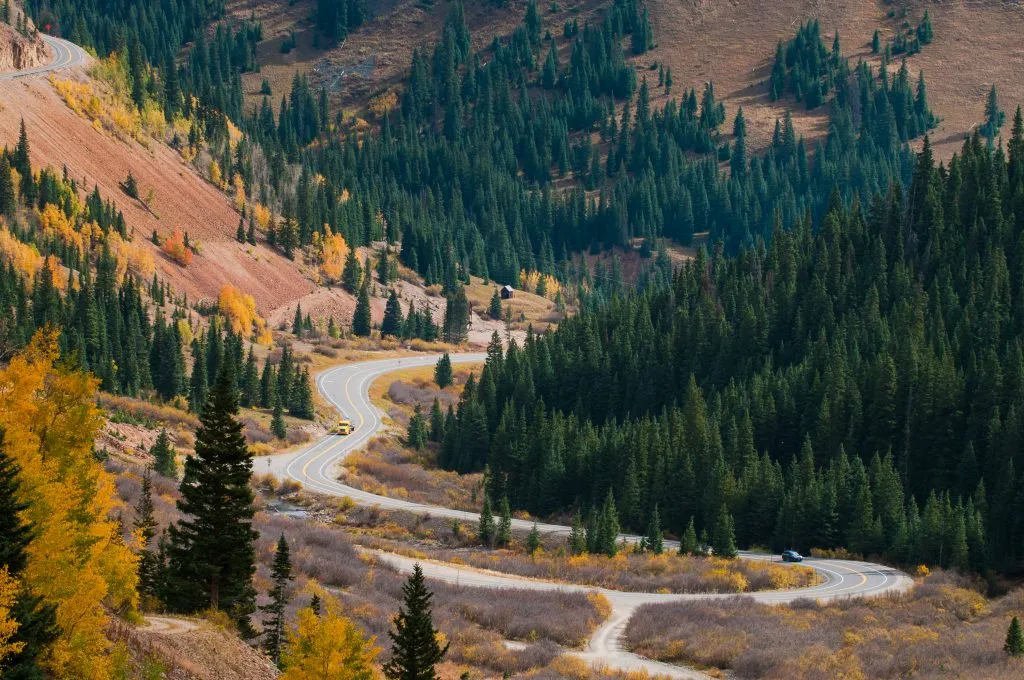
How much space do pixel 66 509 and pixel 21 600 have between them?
5422 mm

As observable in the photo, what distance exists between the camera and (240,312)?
18875cm

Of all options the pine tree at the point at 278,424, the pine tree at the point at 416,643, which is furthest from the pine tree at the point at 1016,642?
the pine tree at the point at 278,424

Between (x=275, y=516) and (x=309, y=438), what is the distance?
50.1 metres

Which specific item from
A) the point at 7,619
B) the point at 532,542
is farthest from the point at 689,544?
the point at 7,619

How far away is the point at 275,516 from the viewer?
103250 mm

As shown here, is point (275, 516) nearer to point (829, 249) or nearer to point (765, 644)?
point (765, 644)

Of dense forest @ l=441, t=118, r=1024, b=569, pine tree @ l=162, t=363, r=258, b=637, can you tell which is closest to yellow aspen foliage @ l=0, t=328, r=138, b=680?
pine tree @ l=162, t=363, r=258, b=637

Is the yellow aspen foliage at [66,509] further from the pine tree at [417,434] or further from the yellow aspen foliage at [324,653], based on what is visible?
the pine tree at [417,434]

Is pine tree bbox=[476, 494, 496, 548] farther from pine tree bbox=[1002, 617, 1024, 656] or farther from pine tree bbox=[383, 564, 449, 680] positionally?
pine tree bbox=[383, 564, 449, 680]

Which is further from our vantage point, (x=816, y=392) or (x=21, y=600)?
(x=816, y=392)

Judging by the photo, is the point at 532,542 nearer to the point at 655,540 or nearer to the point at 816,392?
the point at 655,540

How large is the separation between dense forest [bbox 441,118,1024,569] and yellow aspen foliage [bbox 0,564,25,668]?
7310 cm

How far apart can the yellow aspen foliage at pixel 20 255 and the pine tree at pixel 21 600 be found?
119m

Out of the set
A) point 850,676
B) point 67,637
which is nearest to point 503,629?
point 850,676
